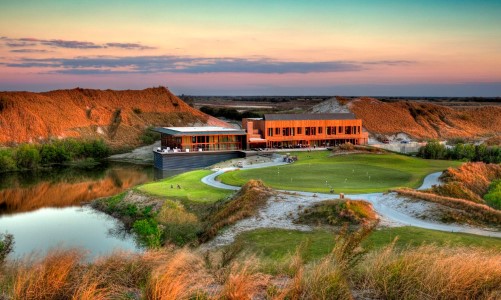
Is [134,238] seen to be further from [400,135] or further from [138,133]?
[400,135]

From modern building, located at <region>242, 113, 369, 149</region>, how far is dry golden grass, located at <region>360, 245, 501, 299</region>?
6452cm

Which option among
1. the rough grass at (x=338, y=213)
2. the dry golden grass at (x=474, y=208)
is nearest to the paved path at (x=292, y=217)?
the rough grass at (x=338, y=213)

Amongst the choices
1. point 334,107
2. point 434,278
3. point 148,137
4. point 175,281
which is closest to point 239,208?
point 175,281

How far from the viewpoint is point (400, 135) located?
106 m

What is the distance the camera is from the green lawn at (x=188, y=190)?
38.3 m

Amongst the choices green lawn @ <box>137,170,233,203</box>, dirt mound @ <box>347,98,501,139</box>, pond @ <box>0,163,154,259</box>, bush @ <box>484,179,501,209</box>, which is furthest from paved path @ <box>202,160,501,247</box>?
dirt mound @ <box>347,98,501,139</box>

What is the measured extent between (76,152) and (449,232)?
216 ft

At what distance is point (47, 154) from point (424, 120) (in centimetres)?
8567

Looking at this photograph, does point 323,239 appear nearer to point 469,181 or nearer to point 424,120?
point 469,181

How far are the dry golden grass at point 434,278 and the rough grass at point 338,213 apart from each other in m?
18.7

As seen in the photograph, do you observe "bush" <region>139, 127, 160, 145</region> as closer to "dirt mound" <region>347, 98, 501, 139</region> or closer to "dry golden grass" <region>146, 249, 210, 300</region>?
"dirt mound" <region>347, 98, 501, 139</region>

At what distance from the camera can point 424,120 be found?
11944cm

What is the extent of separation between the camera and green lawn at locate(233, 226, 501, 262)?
23.0 metres

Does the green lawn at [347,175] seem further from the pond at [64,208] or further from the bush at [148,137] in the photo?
the bush at [148,137]
